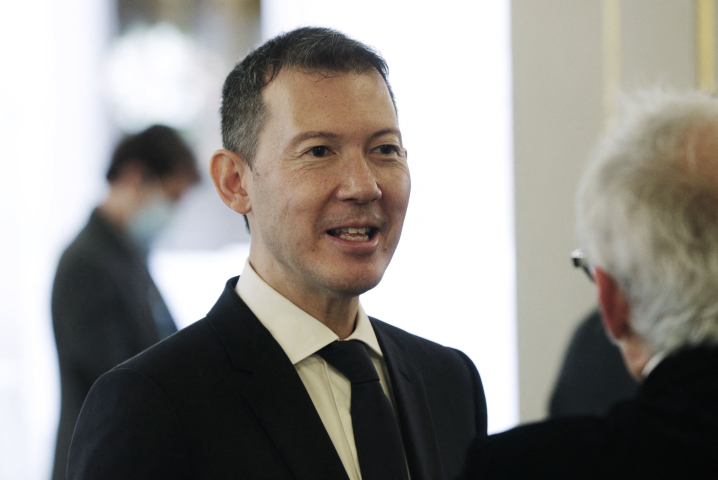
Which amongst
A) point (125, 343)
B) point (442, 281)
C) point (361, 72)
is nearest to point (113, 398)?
point (361, 72)

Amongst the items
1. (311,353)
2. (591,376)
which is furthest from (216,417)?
(591,376)

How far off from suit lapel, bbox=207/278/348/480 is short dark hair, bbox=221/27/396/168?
329 millimetres

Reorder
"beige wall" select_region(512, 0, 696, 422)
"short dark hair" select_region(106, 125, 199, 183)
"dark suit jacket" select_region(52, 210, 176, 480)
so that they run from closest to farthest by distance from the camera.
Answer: "dark suit jacket" select_region(52, 210, 176, 480) → "short dark hair" select_region(106, 125, 199, 183) → "beige wall" select_region(512, 0, 696, 422)

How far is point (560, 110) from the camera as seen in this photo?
3.60 metres

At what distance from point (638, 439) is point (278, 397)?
0.61 metres

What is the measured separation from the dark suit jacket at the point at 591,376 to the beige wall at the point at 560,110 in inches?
45.3

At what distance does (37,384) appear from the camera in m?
3.76

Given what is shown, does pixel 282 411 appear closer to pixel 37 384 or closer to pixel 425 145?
pixel 425 145

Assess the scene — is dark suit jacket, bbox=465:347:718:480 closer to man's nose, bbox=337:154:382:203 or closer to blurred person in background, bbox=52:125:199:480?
man's nose, bbox=337:154:382:203

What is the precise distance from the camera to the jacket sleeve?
1.07m

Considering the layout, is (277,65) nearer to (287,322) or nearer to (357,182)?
(357,182)

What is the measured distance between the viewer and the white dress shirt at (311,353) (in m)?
1.27

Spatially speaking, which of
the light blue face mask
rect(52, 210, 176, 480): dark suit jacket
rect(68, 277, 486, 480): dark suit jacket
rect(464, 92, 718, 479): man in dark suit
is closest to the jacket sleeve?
rect(68, 277, 486, 480): dark suit jacket

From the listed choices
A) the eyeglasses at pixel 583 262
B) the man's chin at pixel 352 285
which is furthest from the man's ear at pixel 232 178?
the eyeglasses at pixel 583 262
